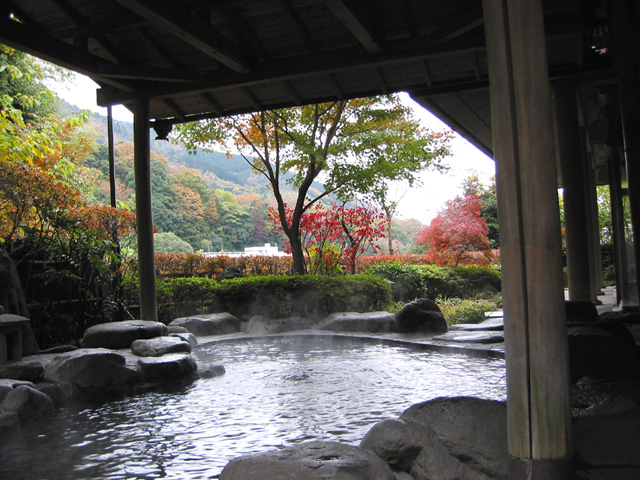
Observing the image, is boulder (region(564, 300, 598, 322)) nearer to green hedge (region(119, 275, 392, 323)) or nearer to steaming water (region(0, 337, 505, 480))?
steaming water (region(0, 337, 505, 480))

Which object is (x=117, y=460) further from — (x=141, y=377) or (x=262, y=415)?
(x=141, y=377)

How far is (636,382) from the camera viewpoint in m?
3.72

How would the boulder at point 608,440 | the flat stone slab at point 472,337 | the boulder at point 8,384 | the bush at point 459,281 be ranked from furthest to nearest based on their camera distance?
1. the bush at point 459,281
2. the flat stone slab at point 472,337
3. the boulder at point 8,384
4. the boulder at point 608,440

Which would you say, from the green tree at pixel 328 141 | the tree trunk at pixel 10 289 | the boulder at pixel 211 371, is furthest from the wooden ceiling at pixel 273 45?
the green tree at pixel 328 141

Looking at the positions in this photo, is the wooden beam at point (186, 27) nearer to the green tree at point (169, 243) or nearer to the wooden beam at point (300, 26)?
the wooden beam at point (300, 26)

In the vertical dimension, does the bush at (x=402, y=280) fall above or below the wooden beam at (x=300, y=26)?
below

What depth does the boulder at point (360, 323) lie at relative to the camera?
8.80 m

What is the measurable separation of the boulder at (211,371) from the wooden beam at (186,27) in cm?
331

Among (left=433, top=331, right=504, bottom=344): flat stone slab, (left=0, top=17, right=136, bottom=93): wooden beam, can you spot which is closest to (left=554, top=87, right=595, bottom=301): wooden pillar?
(left=433, top=331, right=504, bottom=344): flat stone slab

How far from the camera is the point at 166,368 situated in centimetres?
554

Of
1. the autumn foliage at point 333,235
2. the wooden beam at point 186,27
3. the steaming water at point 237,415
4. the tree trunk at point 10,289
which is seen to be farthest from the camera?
the autumn foliage at point 333,235

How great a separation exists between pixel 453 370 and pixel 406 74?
354cm

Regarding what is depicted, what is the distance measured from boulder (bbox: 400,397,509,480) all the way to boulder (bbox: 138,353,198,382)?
315 centimetres

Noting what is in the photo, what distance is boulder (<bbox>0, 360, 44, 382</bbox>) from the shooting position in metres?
4.91
